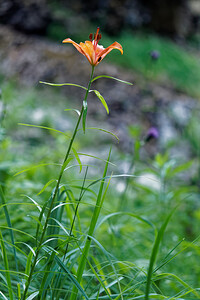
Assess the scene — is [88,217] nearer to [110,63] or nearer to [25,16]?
[110,63]

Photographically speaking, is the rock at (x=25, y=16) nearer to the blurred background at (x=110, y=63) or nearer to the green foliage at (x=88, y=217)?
the blurred background at (x=110, y=63)

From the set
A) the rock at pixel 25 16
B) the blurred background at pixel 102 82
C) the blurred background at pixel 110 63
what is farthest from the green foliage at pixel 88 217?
the rock at pixel 25 16

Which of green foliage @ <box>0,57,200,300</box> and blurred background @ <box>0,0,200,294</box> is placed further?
blurred background @ <box>0,0,200,294</box>

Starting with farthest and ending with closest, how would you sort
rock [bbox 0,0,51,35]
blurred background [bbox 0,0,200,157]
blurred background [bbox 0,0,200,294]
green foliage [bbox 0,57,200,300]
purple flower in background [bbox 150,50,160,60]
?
1. rock [bbox 0,0,51,35]
2. blurred background [bbox 0,0,200,157]
3. blurred background [bbox 0,0,200,294]
4. purple flower in background [bbox 150,50,160,60]
5. green foliage [bbox 0,57,200,300]

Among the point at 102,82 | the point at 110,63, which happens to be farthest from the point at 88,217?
the point at 110,63

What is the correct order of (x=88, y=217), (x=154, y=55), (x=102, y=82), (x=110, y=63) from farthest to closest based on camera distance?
(x=110, y=63) < (x=102, y=82) < (x=154, y=55) < (x=88, y=217)

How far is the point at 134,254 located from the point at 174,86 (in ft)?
12.6

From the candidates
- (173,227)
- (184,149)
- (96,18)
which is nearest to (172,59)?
(96,18)

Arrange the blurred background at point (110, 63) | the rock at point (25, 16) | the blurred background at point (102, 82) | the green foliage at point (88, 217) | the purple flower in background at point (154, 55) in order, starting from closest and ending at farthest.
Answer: the green foliage at point (88, 217) → the purple flower in background at point (154, 55) → the blurred background at point (102, 82) → the blurred background at point (110, 63) → the rock at point (25, 16)


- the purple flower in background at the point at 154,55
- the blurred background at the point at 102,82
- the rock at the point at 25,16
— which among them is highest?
the purple flower in background at the point at 154,55

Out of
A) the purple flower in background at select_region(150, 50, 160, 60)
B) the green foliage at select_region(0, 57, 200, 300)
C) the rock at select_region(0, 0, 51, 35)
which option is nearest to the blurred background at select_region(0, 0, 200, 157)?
the rock at select_region(0, 0, 51, 35)

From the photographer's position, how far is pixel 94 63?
57 cm

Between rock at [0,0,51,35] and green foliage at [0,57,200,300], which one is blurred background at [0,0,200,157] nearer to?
rock at [0,0,51,35]

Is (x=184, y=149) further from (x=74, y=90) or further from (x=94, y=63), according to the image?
(x=94, y=63)
